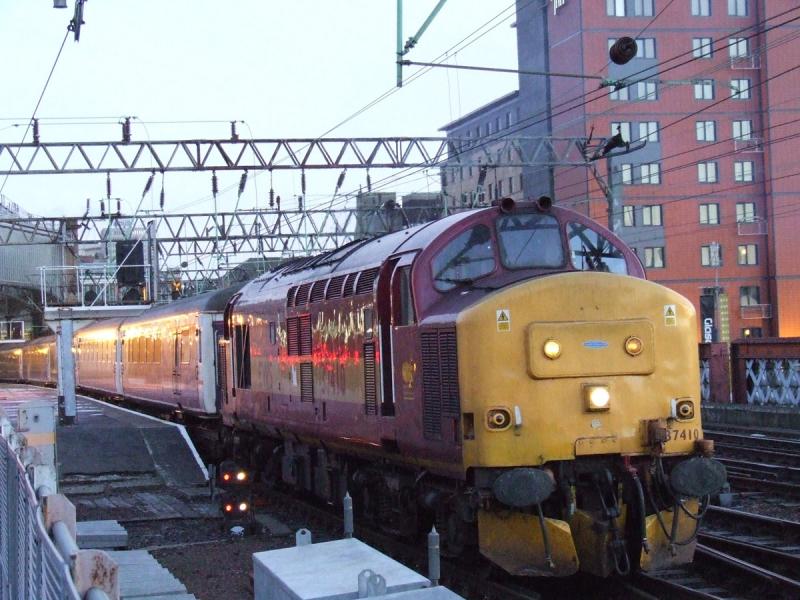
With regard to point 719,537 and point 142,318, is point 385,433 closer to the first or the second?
point 719,537

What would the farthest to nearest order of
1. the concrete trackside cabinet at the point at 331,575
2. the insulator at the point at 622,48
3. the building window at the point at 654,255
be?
the building window at the point at 654,255 < the insulator at the point at 622,48 < the concrete trackside cabinet at the point at 331,575

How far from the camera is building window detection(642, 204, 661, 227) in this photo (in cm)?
5902

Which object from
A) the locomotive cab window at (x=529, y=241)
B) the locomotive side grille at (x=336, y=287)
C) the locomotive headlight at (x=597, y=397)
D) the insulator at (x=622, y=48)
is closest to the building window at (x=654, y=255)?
the insulator at (x=622, y=48)

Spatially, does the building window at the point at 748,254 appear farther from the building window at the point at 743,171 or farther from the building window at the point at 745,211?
the building window at the point at 743,171

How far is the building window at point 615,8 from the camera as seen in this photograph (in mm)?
57031

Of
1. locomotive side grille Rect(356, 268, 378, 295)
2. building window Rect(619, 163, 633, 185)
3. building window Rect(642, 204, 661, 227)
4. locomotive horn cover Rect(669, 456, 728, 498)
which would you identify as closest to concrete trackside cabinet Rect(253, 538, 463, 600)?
locomotive horn cover Rect(669, 456, 728, 498)

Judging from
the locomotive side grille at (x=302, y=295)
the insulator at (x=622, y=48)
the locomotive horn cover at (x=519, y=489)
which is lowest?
the locomotive horn cover at (x=519, y=489)

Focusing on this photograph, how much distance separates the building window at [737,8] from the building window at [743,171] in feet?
24.4

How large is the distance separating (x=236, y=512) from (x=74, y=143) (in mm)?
17617

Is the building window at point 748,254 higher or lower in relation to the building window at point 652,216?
lower

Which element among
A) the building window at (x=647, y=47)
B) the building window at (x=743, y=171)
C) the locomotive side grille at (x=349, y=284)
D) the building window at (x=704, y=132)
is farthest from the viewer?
the building window at (x=743, y=171)

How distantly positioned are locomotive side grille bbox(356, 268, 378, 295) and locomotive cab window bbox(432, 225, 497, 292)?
1.25 metres

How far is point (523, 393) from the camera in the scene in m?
10.4

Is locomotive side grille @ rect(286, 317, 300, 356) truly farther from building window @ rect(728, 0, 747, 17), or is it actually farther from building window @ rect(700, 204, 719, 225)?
building window @ rect(728, 0, 747, 17)
